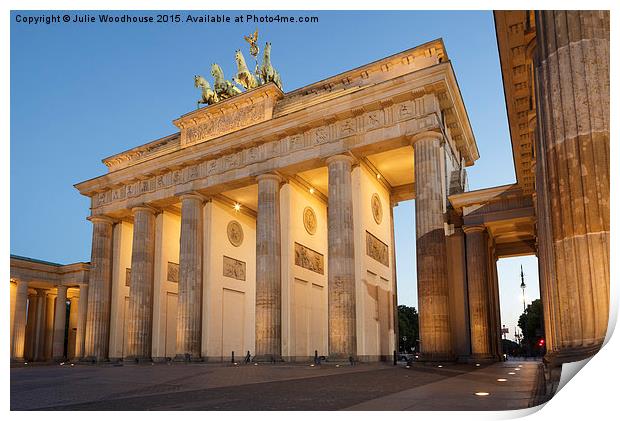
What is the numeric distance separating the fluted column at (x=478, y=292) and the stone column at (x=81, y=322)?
24591mm

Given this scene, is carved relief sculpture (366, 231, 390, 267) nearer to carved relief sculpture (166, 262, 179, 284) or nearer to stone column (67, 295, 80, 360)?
carved relief sculpture (166, 262, 179, 284)

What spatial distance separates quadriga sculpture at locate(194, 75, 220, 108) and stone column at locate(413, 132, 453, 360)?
14.8 meters

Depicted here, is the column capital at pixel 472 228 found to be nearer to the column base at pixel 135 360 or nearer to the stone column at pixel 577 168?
the stone column at pixel 577 168

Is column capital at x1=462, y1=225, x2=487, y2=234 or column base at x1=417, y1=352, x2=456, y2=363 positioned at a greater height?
column capital at x1=462, y1=225, x2=487, y2=234

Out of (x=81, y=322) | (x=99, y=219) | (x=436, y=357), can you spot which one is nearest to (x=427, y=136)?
(x=436, y=357)

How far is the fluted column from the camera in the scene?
23.8 meters

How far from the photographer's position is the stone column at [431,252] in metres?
22.2

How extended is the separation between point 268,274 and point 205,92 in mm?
13492

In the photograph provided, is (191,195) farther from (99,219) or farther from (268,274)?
(99,219)


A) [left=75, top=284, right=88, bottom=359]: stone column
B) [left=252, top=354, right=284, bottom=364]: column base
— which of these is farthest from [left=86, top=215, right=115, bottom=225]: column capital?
[left=252, top=354, right=284, bottom=364]: column base

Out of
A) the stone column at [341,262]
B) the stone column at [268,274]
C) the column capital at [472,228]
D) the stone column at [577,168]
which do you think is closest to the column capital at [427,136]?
the stone column at [341,262]

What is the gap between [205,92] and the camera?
113 ft

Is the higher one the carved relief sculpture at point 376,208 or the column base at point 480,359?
the carved relief sculpture at point 376,208
